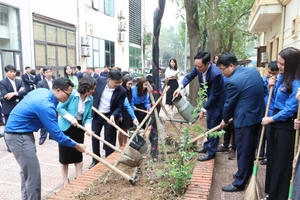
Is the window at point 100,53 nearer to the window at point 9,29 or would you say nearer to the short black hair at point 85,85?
the window at point 9,29

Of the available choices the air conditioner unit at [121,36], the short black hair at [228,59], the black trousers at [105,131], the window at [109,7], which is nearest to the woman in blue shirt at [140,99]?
the black trousers at [105,131]

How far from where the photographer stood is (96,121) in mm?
4059

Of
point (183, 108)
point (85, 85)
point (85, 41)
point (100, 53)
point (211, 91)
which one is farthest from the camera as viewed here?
point (100, 53)

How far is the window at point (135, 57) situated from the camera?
912 inches

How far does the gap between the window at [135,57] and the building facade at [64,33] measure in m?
0.63

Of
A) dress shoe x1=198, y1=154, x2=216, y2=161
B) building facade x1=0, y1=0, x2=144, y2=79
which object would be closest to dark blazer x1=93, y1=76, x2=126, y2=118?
dress shoe x1=198, y1=154, x2=216, y2=161

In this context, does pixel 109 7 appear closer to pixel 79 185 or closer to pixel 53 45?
pixel 53 45

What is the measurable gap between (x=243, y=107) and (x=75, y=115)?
2.04m

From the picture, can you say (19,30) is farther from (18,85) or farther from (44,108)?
(44,108)

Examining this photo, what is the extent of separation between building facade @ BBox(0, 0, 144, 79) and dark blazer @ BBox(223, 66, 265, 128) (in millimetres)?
8930

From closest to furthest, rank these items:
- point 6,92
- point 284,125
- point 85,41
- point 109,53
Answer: point 284,125
point 6,92
point 85,41
point 109,53

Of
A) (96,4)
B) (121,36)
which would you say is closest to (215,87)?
(96,4)

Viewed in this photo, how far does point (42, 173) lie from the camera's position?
4.02 meters

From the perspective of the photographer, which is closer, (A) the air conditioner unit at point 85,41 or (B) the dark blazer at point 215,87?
(B) the dark blazer at point 215,87
